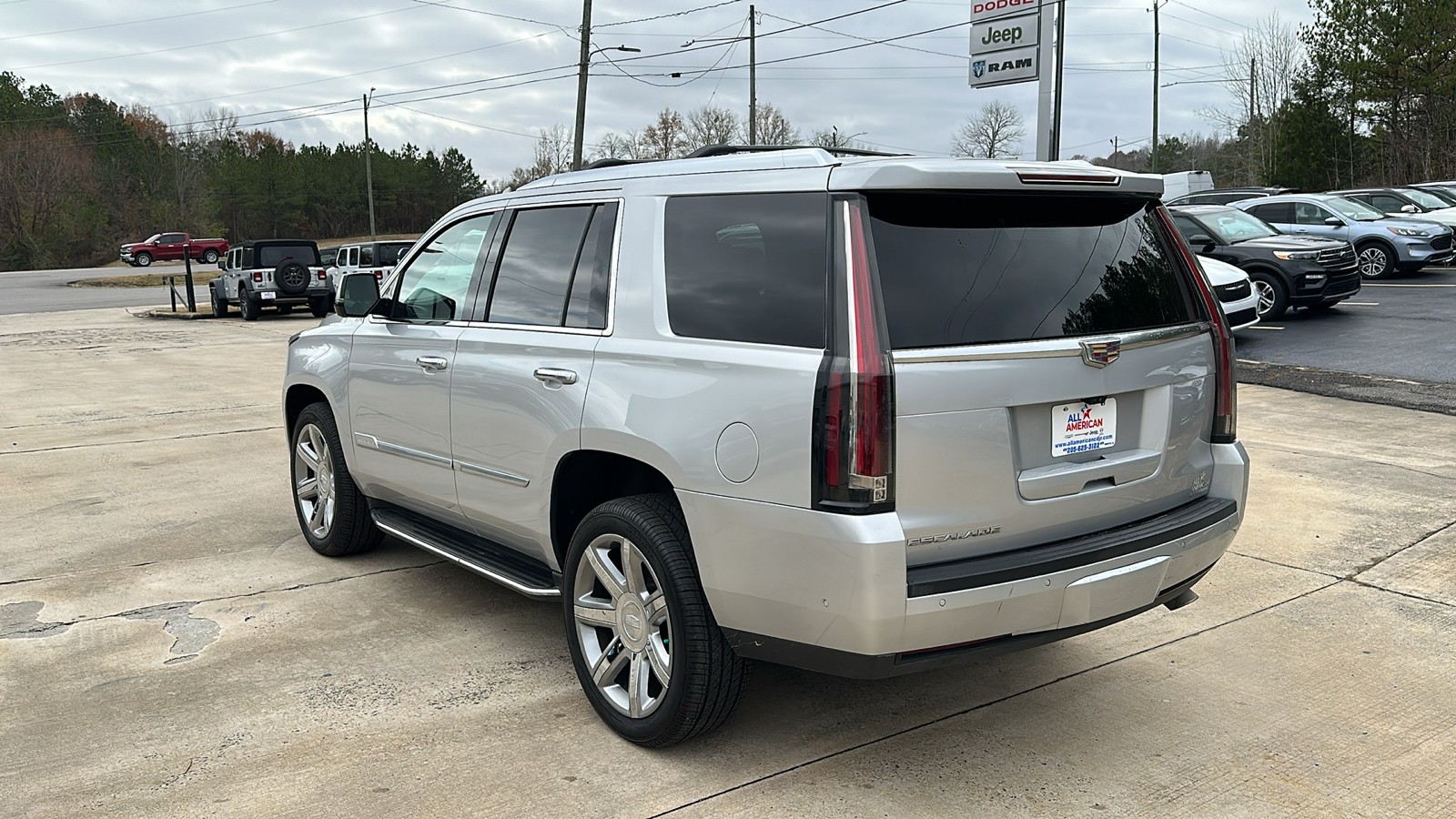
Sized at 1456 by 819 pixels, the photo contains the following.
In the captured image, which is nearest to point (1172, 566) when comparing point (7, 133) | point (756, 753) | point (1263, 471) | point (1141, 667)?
point (1141, 667)

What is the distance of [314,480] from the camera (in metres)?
5.84

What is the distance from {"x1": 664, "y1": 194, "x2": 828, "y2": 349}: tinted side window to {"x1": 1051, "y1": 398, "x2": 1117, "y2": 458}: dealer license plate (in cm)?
77

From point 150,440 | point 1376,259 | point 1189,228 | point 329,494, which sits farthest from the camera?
point 1376,259

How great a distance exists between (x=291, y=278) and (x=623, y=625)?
2291 centimetres

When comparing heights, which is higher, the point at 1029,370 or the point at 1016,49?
the point at 1016,49

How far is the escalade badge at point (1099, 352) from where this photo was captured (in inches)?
127

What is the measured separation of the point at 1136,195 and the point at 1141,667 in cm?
185

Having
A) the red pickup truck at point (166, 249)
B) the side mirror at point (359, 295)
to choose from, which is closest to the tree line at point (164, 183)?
the red pickup truck at point (166, 249)

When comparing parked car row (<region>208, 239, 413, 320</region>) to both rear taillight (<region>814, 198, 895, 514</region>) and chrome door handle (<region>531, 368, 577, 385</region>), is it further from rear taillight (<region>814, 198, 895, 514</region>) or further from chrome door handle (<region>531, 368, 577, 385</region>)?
rear taillight (<region>814, 198, 895, 514</region>)

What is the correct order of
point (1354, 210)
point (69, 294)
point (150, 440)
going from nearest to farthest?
point (150, 440), point (1354, 210), point (69, 294)

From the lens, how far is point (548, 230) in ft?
13.9

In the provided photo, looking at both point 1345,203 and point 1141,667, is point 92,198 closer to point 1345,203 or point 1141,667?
point 1345,203

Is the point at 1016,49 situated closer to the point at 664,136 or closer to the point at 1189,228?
the point at 1189,228

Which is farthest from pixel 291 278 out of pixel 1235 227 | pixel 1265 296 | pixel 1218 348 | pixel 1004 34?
pixel 1218 348
